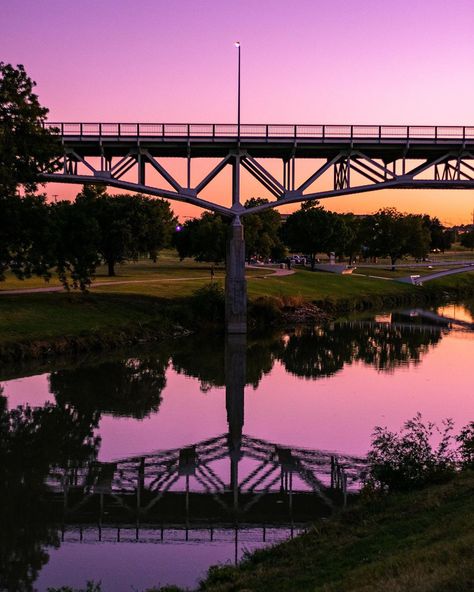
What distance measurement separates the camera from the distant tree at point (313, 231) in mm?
124125

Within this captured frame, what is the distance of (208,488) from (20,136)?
2734 cm

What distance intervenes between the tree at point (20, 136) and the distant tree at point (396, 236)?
9671 cm

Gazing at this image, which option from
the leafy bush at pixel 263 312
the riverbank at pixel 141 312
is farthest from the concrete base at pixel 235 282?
the leafy bush at pixel 263 312

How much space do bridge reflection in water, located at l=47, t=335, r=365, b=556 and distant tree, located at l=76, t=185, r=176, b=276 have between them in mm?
56300

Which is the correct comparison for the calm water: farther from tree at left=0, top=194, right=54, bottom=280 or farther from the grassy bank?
tree at left=0, top=194, right=54, bottom=280

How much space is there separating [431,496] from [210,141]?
38.5 metres

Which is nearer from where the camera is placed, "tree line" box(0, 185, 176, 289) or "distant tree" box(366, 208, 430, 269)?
"tree line" box(0, 185, 176, 289)

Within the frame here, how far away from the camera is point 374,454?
19.5 metres

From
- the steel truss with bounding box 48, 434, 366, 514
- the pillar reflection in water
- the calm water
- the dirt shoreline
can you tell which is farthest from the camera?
the dirt shoreline

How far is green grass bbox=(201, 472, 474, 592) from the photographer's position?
438 inches

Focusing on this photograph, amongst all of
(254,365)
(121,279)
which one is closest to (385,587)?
(254,365)

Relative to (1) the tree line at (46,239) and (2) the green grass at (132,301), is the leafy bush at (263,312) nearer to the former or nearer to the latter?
(2) the green grass at (132,301)

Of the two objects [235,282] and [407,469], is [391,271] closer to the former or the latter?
[235,282]

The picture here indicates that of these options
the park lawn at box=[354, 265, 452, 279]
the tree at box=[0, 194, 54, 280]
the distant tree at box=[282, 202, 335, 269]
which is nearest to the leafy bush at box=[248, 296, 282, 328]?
the tree at box=[0, 194, 54, 280]
